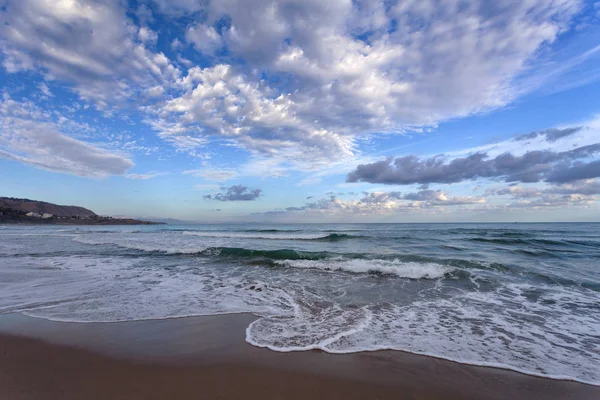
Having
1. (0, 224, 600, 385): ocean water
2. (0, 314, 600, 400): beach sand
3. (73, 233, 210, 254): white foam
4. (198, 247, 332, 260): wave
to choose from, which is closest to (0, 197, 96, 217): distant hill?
(73, 233, 210, 254): white foam

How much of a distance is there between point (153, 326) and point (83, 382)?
68.1 inches

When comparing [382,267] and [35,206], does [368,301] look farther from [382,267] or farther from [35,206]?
[35,206]

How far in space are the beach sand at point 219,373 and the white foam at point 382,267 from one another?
633 centimetres

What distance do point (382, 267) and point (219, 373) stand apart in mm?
8274

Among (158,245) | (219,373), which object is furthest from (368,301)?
(158,245)

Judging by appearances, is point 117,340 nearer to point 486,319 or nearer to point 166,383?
point 166,383

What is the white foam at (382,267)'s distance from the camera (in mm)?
9609

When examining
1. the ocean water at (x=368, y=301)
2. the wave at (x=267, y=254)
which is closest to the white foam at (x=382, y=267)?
the ocean water at (x=368, y=301)

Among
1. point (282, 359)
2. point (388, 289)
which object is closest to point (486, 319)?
point (388, 289)

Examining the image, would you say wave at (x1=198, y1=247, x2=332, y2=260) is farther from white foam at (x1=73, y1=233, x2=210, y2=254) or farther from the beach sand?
the beach sand

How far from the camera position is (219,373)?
3.18m

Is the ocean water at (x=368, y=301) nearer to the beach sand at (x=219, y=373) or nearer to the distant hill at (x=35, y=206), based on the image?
the beach sand at (x=219, y=373)

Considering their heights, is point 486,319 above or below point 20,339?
below

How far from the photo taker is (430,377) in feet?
10.6
